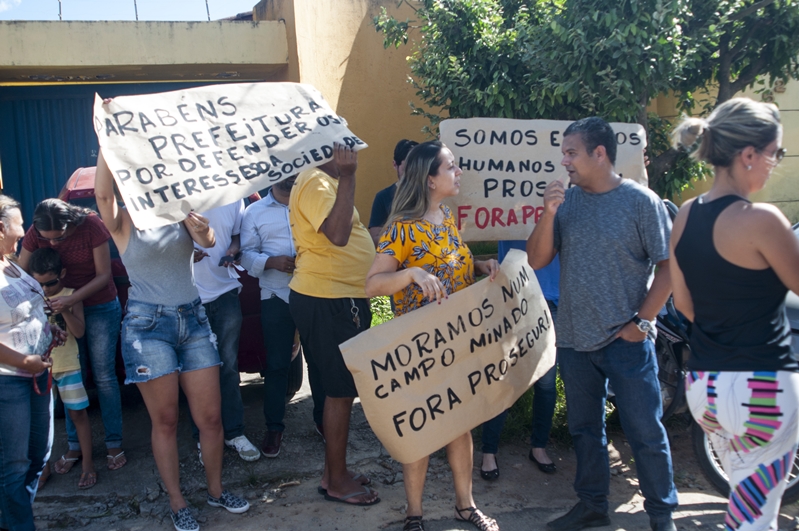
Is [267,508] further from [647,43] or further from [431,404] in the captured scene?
[647,43]

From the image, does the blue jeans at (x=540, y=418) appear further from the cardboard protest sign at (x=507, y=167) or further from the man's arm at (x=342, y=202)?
the man's arm at (x=342, y=202)

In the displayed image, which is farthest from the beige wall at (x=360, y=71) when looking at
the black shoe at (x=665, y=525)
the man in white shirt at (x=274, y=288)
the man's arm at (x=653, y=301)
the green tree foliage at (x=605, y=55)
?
the black shoe at (x=665, y=525)

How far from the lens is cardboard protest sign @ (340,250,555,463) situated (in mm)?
3025

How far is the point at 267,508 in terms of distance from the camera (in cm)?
379

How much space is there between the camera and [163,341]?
11.1 feet

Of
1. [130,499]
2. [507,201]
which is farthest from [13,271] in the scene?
[507,201]

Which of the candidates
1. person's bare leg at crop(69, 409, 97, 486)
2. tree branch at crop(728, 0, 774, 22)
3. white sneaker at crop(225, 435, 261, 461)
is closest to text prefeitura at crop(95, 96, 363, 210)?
person's bare leg at crop(69, 409, 97, 486)

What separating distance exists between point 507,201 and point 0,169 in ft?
25.9

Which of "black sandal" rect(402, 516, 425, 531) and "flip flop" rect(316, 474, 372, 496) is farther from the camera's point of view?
"flip flop" rect(316, 474, 372, 496)

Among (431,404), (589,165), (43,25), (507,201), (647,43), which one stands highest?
(43,25)

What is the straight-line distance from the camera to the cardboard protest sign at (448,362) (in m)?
3.03

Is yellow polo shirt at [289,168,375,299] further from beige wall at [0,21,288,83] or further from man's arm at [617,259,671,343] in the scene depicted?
beige wall at [0,21,288,83]

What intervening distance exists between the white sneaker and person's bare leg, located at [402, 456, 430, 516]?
1.32 metres

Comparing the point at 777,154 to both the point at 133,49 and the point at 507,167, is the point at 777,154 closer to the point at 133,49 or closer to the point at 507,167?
the point at 507,167
